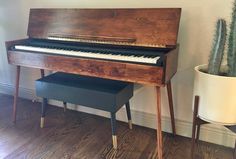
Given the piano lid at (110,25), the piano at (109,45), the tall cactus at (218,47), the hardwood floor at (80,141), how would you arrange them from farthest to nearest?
the hardwood floor at (80,141)
the piano lid at (110,25)
the piano at (109,45)
the tall cactus at (218,47)

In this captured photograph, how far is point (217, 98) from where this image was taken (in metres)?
1.36

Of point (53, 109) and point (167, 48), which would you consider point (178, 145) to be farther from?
point (53, 109)

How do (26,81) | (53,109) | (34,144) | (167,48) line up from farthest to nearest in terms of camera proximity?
(26,81)
(53,109)
(34,144)
(167,48)

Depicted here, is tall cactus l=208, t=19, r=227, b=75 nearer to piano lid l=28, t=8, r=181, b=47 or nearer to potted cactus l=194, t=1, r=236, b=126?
potted cactus l=194, t=1, r=236, b=126

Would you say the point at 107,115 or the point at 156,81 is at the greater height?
the point at 156,81

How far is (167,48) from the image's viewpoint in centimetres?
157

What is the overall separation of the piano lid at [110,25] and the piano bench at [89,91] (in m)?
0.32

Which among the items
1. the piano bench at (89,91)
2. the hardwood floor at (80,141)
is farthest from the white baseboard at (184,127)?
the piano bench at (89,91)

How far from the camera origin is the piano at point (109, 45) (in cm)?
145

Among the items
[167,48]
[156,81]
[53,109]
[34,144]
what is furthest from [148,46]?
[53,109]

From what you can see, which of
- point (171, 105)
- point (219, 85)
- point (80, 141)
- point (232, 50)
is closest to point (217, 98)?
point (219, 85)

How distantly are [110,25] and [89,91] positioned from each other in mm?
518

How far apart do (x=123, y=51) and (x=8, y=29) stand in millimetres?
1585

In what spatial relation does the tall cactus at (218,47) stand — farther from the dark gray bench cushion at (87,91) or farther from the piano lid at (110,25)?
the dark gray bench cushion at (87,91)
